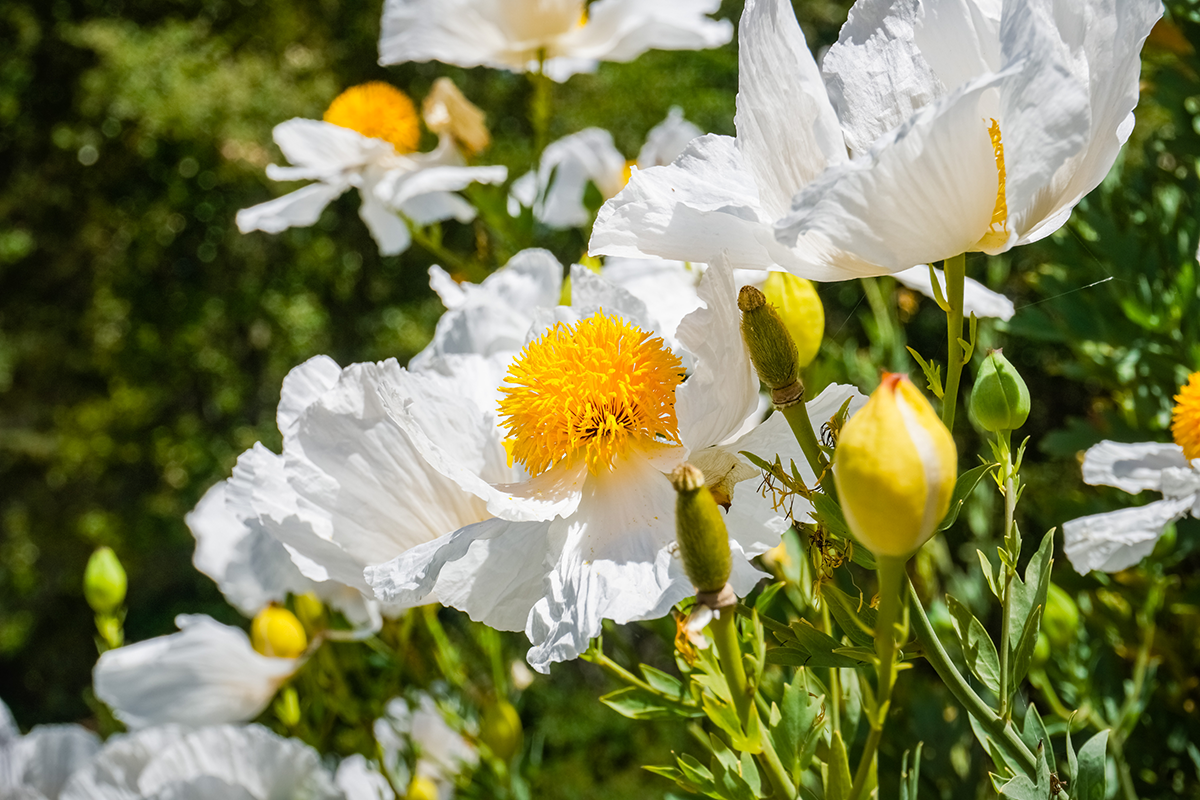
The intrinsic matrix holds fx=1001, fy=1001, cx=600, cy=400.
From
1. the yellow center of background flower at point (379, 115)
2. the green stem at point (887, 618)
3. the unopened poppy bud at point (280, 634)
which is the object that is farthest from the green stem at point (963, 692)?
the yellow center of background flower at point (379, 115)

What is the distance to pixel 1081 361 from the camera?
94 centimetres

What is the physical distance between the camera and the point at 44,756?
887 mm

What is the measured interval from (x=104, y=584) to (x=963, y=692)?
80cm

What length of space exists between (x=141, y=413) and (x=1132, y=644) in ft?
15.9

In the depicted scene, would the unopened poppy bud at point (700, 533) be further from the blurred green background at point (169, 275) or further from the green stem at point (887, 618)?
the blurred green background at point (169, 275)

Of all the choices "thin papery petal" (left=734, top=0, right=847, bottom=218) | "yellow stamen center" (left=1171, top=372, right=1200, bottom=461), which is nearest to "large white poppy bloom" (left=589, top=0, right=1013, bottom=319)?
"thin papery petal" (left=734, top=0, right=847, bottom=218)

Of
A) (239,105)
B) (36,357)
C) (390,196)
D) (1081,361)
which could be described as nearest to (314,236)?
(239,105)

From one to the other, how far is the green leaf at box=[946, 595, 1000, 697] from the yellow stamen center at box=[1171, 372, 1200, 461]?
26cm

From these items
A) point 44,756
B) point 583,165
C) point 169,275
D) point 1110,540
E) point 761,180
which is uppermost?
point 761,180

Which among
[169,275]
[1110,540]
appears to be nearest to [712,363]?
[1110,540]

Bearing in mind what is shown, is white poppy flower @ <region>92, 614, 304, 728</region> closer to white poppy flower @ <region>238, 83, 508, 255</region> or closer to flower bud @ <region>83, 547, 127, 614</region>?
flower bud @ <region>83, 547, 127, 614</region>

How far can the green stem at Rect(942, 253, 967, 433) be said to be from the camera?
1.22ft

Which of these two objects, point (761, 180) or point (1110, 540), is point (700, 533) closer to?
point (761, 180)

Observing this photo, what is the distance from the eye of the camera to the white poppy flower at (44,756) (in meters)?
0.87
